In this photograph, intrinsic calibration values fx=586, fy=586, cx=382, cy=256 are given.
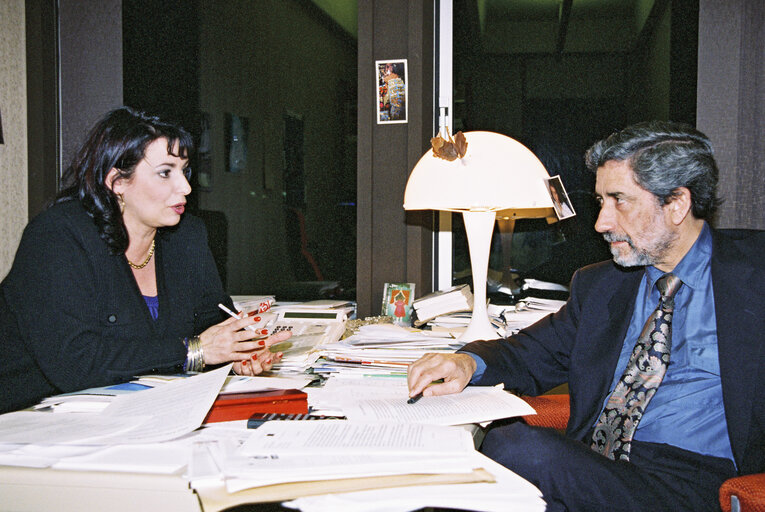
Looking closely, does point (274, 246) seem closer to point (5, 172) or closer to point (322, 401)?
point (5, 172)

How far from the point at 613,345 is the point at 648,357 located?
9 cm

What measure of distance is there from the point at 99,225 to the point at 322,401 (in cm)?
82

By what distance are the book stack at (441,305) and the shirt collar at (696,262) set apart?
0.74 metres

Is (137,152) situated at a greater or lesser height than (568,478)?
greater

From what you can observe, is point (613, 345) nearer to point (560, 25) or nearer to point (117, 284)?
point (117, 284)

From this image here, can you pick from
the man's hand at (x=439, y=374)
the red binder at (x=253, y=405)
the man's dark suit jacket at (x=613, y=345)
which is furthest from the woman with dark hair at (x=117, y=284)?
the man's dark suit jacket at (x=613, y=345)

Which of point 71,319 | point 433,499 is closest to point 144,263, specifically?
point 71,319

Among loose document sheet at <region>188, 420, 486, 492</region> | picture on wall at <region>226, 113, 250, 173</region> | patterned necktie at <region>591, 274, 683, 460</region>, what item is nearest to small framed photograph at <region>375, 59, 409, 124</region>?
picture on wall at <region>226, 113, 250, 173</region>

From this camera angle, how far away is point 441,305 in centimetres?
202

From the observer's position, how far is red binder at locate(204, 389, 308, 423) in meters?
1.03

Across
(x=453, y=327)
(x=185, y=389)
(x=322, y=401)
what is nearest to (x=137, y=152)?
(x=185, y=389)

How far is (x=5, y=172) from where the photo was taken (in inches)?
95.5

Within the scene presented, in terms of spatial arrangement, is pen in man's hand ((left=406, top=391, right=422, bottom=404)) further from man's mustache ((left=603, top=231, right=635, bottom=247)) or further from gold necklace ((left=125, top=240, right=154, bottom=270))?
gold necklace ((left=125, top=240, right=154, bottom=270))

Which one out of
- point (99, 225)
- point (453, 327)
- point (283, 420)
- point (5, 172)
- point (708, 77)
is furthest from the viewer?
point (5, 172)
